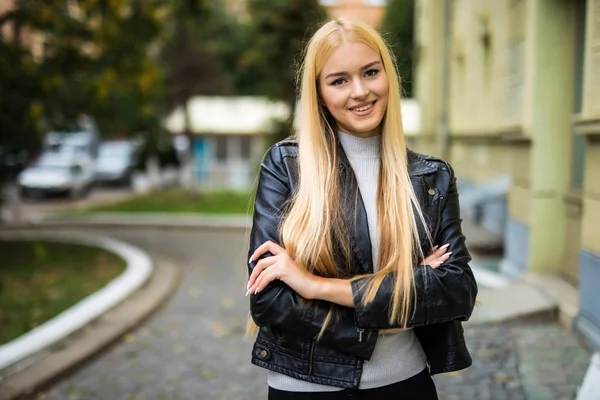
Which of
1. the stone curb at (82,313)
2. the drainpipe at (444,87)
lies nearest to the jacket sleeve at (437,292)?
the stone curb at (82,313)

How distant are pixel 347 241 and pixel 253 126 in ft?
114

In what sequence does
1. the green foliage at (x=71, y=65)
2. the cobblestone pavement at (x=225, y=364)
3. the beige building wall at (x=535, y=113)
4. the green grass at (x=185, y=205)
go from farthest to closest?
the green grass at (x=185, y=205), the green foliage at (x=71, y=65), the beige building wall at (x=535, y=113), the cobblestone pavement at (x=225, y=364)

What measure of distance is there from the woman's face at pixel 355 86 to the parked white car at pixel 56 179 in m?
24.4

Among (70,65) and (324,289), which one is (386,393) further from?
(70,65)

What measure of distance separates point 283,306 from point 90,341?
440 cm

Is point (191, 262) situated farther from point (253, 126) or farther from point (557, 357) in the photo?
point (253, 126)

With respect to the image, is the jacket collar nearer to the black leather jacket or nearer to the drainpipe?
the black leather jacket

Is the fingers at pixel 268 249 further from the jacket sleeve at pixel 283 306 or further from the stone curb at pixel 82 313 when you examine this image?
the stone curb at pixel 82 313

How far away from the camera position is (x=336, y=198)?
6.76 ft

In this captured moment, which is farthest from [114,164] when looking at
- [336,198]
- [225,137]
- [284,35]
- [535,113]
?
[336,198]

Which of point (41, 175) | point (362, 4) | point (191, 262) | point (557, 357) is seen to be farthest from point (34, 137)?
point (362, 4)

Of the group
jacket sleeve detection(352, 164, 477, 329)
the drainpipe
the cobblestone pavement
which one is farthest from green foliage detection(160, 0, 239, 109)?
jacket sleeve detection(352, 164, 477, 329)

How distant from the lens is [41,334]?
590cm

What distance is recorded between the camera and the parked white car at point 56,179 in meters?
25.6
